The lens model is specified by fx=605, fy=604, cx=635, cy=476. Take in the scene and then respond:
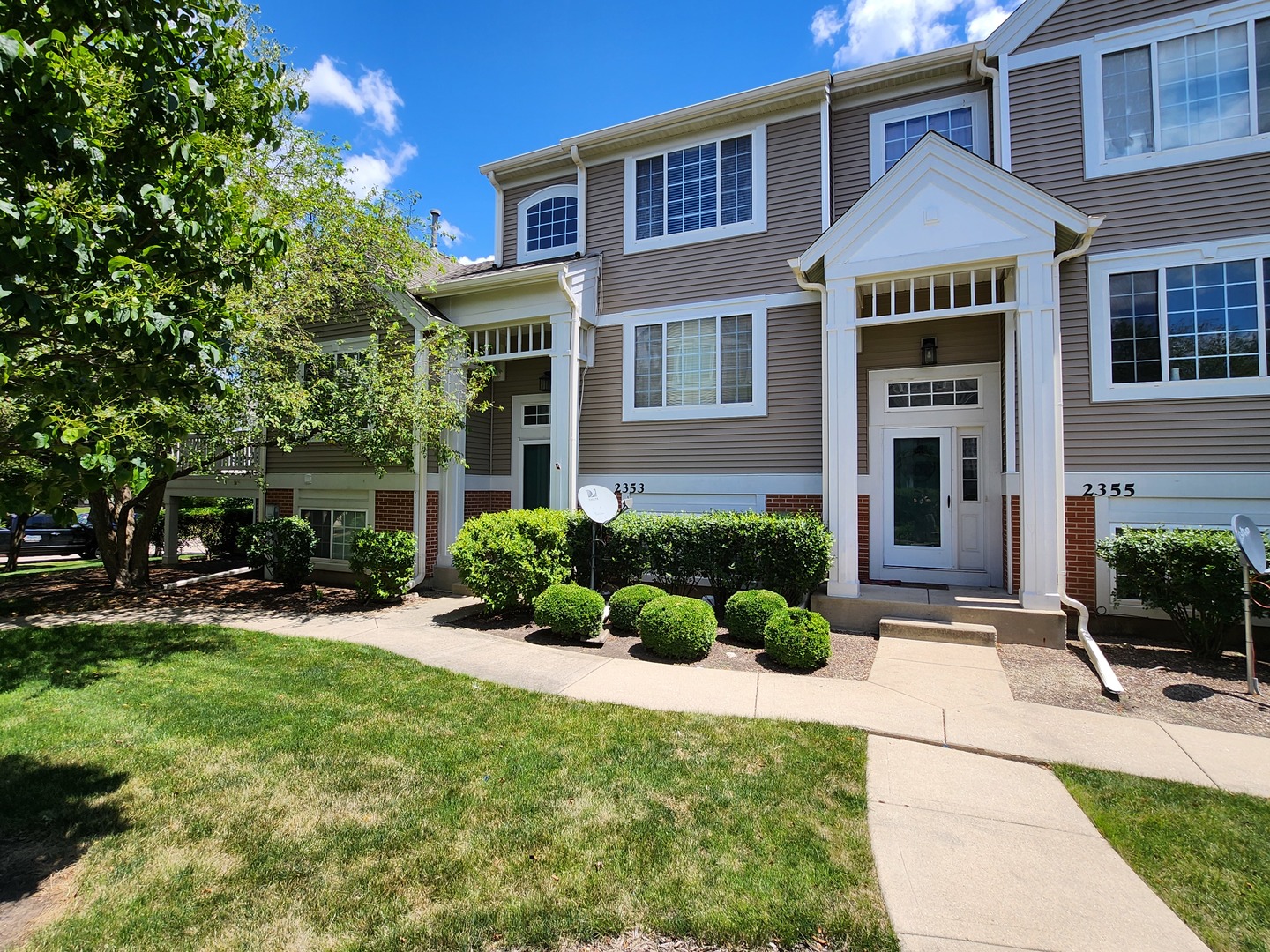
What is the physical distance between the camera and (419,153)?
13.4 meters

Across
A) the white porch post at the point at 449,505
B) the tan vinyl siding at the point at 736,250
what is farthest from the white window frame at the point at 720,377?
the white porch post at the point at 449,505

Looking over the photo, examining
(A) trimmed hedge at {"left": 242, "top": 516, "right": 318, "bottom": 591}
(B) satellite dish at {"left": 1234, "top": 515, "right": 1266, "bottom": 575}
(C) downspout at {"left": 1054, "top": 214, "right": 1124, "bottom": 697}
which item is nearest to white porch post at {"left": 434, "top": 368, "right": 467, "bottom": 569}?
(A) trimmed hedge at {"left": 242, "top": 516, "right": 318, "bottom": 591}

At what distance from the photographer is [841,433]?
7871mm

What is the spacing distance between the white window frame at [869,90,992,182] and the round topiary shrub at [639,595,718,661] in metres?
7.00

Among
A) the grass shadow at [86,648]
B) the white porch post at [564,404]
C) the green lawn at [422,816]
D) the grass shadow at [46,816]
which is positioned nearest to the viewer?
the green lawn at [422,816]

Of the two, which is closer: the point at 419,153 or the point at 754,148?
the point at 754,148

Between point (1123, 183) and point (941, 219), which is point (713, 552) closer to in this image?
point (941, 219)

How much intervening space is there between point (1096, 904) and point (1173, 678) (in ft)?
14.4

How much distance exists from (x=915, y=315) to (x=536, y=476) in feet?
23.2

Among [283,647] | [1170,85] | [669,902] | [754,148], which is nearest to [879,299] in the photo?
[754,148]

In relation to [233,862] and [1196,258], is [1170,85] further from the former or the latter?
[233,862]

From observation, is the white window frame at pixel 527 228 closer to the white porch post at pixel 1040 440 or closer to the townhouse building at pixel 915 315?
the townhouse building at pixel 915 315

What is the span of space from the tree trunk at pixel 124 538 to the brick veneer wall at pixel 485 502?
4845 mm

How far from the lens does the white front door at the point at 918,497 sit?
29.5 feet
